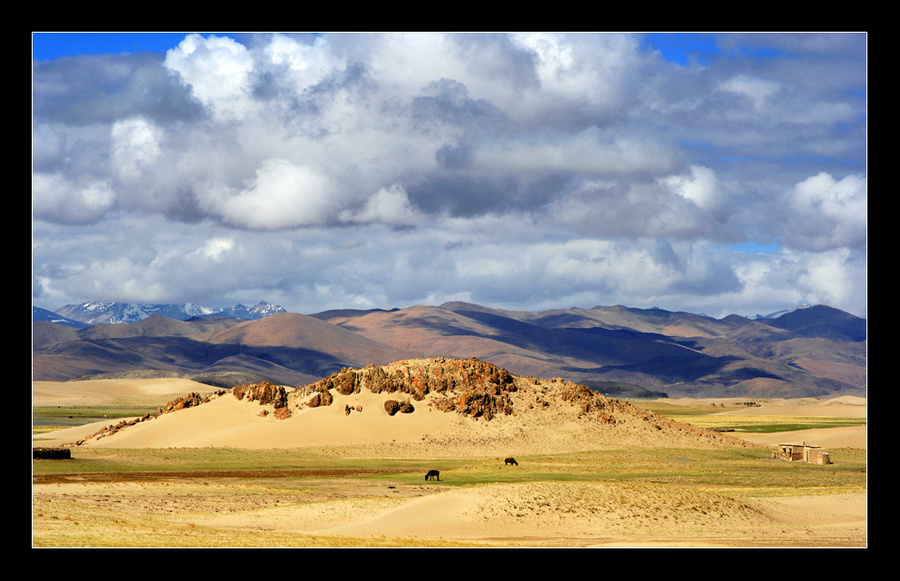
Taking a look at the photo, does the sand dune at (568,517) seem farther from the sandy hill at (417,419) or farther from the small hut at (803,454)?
the sandy hill at (417,419)

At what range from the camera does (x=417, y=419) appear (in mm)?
74750

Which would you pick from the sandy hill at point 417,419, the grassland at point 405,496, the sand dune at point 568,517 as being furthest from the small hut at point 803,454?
the sand dune at point 568,517

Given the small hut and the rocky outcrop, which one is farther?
the rocky outcrop

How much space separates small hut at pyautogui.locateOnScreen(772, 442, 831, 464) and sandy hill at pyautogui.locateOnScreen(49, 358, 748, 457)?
816 centimetres

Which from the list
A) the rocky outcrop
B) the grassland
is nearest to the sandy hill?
the rocky outcrop

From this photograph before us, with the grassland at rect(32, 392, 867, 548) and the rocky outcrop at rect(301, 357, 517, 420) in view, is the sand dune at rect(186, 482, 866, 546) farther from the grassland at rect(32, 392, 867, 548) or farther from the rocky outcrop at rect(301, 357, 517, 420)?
the rocky outcrop at rect(301, 357, 517, 420)

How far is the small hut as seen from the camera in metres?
64.7

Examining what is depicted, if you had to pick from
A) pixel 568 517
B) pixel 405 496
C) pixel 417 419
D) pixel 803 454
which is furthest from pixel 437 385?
pixel 568 517

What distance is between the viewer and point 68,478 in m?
48.8
